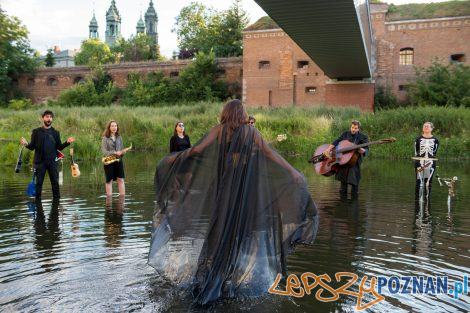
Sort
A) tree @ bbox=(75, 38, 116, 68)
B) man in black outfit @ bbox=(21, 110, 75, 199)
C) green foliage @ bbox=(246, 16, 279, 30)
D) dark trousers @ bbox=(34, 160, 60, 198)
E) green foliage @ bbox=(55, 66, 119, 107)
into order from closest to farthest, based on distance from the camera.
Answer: man in black outfit @ bbox=(21, 110, 75, 199) < dark trousers @ bbox=(34, 160, 60, 198) < green foliage @ bbox=(246, 16, 279, 30) < green foliage @ bbox=(55, 66, 119, 107) < tree @ bbox=(75, 38, 116, 68)

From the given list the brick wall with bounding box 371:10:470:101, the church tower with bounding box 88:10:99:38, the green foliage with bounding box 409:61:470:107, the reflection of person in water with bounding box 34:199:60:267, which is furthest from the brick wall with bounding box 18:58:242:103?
the church tower with bounding box 88:10:99:38

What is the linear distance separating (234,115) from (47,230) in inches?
175

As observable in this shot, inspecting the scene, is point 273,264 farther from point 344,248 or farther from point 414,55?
point 414,55

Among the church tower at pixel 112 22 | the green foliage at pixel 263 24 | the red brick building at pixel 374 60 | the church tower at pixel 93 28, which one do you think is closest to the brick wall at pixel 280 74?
the red brick building at pixel 374 60

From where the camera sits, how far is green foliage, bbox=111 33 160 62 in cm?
6925

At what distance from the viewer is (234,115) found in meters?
4.70

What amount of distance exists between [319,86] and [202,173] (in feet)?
119

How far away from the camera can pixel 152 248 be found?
5020mm

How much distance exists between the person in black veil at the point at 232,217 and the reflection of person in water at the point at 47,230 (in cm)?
196

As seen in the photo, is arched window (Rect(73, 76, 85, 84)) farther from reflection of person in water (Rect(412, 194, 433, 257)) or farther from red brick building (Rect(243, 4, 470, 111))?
reflection of person in water (Rect(412, 194, 433, 257))

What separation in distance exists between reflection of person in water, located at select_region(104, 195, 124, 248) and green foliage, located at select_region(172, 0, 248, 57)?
39666mm

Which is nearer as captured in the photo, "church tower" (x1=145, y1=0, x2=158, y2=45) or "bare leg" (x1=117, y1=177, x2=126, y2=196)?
"bare leg" (x1=117, y1=177, x2=126, y2=196)

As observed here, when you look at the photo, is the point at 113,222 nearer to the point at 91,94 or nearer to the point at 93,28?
the point at 91,94

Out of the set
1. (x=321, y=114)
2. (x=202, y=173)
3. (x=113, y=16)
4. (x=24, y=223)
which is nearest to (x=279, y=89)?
(x=321, y=114)
